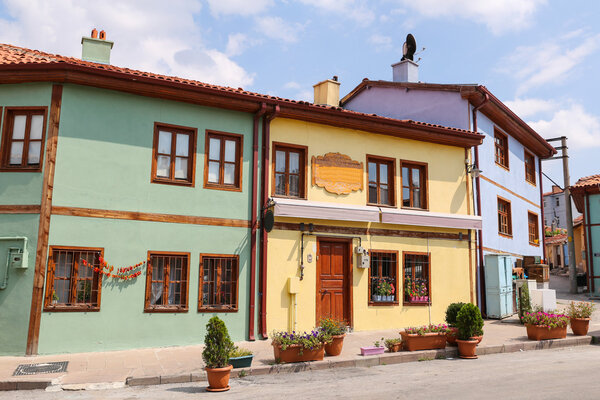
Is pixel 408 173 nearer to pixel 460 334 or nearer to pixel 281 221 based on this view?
pixel 281 221

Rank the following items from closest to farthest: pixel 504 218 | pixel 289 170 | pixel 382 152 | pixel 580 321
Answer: pixel 580 321, pixel 289 170, pixel 382 152, pixel 504 218

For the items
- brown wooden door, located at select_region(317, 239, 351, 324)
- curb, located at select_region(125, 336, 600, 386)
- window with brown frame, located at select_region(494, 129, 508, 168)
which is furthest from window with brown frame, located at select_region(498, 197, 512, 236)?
brown wooden door, located at select_region(317, 239, 351, 324)

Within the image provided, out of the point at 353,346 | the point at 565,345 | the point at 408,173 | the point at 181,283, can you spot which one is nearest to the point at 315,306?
the point at 353,346

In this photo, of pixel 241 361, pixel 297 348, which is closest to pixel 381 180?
pixel 297 348

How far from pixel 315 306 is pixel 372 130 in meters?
5.03

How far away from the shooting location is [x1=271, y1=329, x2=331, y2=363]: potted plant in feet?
30.5

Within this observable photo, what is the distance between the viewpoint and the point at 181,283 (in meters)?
11.5

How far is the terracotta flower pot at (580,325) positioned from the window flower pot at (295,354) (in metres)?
7.05

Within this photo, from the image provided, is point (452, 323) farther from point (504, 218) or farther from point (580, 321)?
point (504, 218)

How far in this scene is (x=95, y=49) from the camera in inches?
512

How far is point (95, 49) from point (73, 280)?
19.7 ft

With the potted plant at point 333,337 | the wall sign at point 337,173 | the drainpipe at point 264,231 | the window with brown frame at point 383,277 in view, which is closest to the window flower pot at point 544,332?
the window with brown frame at point 383,277

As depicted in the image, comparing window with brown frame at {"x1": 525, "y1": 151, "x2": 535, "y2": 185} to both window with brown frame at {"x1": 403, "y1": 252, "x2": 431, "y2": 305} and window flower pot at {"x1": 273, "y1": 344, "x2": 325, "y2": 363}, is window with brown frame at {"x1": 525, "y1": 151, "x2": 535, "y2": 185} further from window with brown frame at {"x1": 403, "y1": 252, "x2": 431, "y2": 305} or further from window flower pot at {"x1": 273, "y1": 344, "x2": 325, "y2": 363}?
window flower pot at {"x1": 273, "y1": 344, "x2": 325, "y2": 363}

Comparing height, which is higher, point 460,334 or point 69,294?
point 69,294
